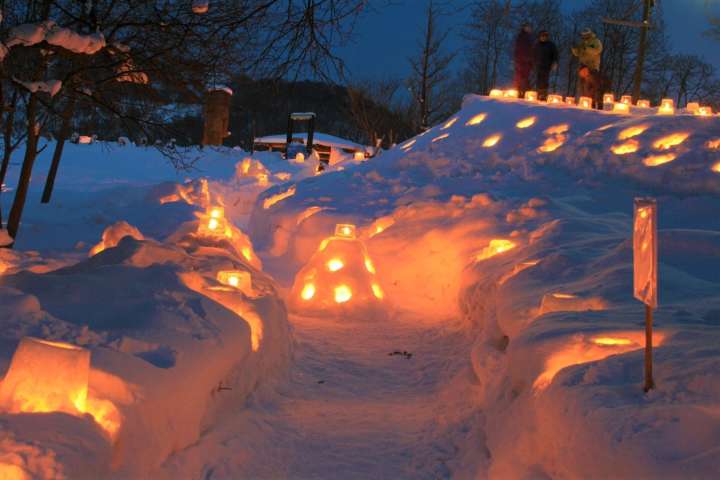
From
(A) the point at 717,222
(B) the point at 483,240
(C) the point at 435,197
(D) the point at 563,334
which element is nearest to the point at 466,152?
(C) the point at 435,197

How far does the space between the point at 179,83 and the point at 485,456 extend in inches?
200

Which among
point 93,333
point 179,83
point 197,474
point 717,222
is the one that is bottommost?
point 197,474

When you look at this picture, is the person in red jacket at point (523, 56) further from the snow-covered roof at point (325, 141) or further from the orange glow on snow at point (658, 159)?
the snow-covered roof at point (325, 141)

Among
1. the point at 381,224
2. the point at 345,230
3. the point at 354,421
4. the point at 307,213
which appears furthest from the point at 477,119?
the point at 354,421

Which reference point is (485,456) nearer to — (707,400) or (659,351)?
(659,351)

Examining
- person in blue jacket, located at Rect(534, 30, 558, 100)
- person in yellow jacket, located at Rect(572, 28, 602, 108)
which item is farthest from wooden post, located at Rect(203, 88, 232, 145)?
person in yellow jacket, located at Rect(572, 28, 602, 108)

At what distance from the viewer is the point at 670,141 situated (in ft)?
38.4

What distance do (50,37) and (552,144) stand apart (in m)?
9.81

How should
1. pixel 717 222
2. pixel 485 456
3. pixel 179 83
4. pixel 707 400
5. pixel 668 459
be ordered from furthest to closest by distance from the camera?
pixel 717 222, pixel 179 83, pixel 485 456, pixel 707 400, pixel 668 459

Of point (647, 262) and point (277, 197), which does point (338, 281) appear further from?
point (277, 197)

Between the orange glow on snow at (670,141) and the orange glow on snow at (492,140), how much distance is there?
9.88 ft

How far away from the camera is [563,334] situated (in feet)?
14.0

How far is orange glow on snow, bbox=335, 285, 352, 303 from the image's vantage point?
8.32 meters

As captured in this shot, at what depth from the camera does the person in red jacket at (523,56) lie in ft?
48.6
